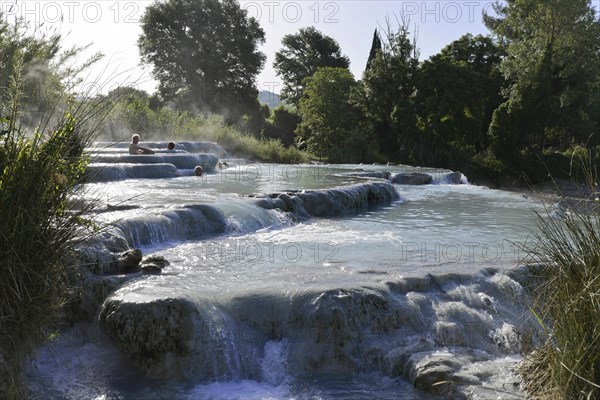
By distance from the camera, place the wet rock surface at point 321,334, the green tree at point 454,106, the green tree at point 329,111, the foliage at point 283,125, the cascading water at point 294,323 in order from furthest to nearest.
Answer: the foliage at point 283,125 < the green tree at point 329,111 < the green tree at point 454,106 < the wet rock surface at point 321,334 < the cascading water at point 294,323

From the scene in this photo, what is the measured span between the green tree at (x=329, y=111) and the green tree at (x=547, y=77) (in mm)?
6887

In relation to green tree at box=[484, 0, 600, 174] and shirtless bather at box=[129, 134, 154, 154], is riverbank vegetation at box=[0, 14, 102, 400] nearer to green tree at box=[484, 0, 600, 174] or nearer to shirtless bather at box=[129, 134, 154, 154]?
shirtless bather at box=[129, 134, 154, 154]

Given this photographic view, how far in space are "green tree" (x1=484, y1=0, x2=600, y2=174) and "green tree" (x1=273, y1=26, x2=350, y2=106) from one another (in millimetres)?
19916

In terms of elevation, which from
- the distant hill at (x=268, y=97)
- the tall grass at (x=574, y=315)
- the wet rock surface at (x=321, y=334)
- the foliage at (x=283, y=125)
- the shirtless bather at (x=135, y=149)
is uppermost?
the distant hill at (x=268, y=97)

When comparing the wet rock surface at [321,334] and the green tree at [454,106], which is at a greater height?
the green tree at [454,106]

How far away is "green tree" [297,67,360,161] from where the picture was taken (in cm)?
2712

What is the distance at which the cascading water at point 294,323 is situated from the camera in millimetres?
4234

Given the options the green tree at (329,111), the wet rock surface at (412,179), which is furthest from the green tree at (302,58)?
the wet rock surface at (412,179)

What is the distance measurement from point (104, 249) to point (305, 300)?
2252mm

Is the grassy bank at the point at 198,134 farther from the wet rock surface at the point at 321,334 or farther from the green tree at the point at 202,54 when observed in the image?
the wet rock surface at the point at 321,334

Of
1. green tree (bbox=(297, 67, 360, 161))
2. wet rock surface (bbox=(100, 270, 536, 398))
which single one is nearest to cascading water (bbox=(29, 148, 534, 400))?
wet rock surface (bbox=(100, 270, 536, 398))

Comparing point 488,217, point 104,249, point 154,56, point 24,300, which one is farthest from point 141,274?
point 154,56

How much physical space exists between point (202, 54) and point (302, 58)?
25.7 ft

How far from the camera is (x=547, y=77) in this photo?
22641 mm
